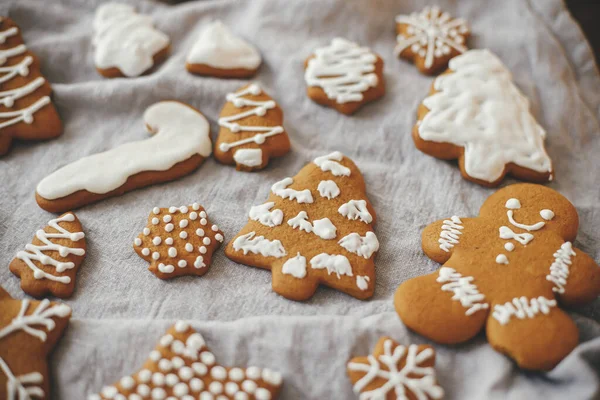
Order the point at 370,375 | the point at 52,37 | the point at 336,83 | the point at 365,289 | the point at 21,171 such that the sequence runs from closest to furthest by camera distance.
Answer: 1. the point at 370,375
2. the point at 365,289
3. the point at 21,171
4. the point at 336,83
5. the point at 52,37

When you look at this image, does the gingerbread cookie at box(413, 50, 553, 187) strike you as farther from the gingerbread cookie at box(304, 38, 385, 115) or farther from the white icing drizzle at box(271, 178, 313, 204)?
the white icing drizzle at box(271, 178, 313, 204)

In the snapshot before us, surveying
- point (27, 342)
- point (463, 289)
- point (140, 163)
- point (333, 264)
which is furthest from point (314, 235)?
point (27, 342)

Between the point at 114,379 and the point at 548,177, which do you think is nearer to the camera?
the point at 114,379

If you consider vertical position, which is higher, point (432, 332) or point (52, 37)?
point (52, 37)

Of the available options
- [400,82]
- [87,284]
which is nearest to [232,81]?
[400,82]

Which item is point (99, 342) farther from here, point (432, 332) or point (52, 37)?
point (52, 37)
